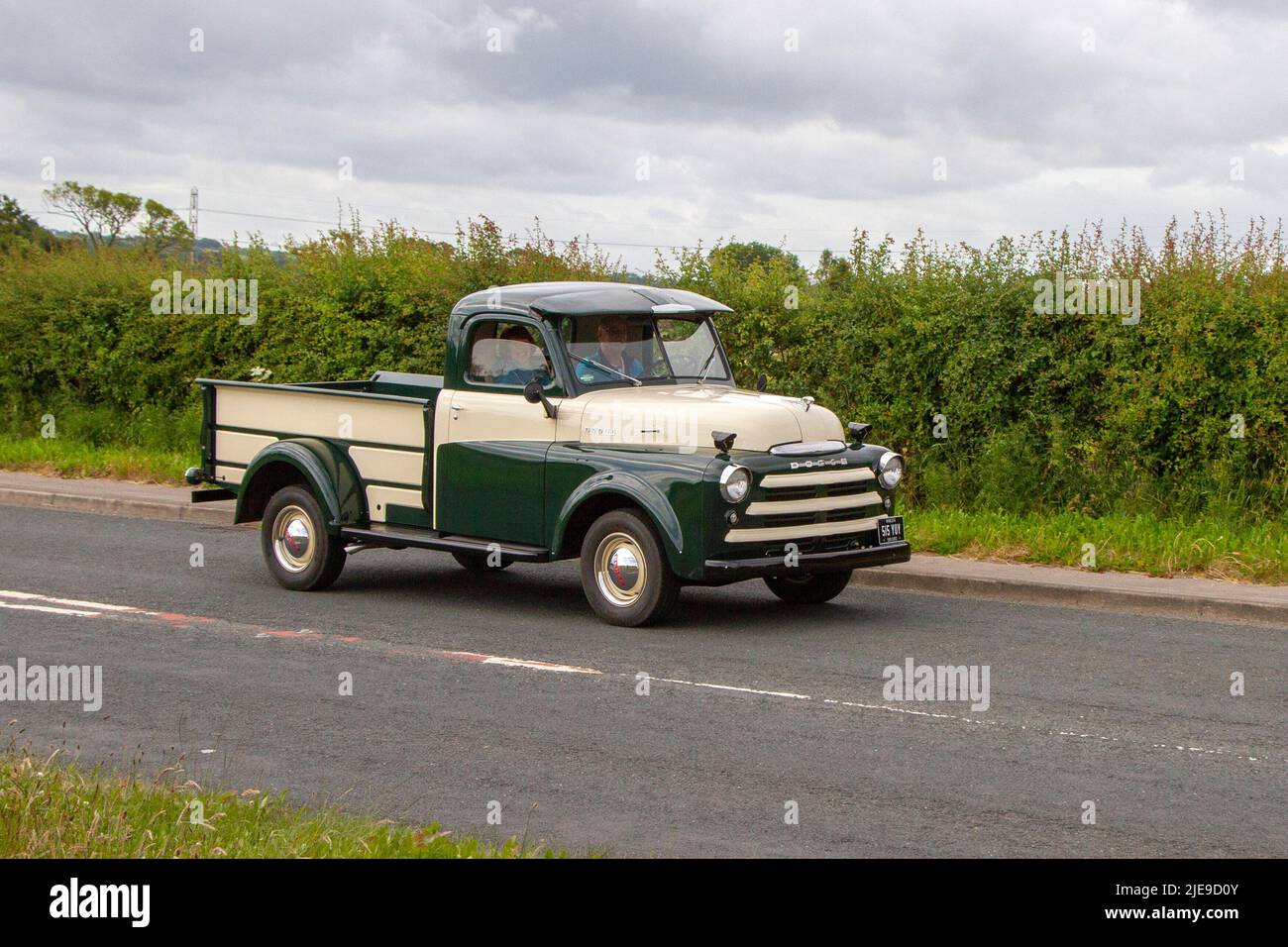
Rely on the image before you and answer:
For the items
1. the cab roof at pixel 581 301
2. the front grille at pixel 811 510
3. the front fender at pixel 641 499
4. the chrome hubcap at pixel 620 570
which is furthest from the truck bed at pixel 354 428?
the front grille at pixel 811 510

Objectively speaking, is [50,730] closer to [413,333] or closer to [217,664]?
[217,664]

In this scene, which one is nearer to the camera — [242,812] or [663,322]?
[242,812]

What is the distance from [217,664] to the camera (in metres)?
9.64

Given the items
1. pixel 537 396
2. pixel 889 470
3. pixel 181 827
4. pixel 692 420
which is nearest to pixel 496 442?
pixel 537 396

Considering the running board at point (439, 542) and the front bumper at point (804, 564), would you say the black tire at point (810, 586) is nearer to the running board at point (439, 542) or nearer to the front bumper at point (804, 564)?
the front bumper at point (804, 564)

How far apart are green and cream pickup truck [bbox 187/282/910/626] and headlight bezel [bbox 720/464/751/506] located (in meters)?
0.01

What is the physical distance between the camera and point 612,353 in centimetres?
1166

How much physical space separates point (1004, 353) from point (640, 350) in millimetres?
4753

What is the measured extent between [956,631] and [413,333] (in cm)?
1045

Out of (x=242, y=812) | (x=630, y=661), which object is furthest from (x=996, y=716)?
(x=242, y=812)

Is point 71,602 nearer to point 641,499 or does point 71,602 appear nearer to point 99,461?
point 641,499

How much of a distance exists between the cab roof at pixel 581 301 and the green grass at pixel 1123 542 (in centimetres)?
336

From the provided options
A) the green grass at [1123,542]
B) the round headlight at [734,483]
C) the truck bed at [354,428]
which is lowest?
the green grass at [1123,542]

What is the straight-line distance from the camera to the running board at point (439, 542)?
11125 millimetres
